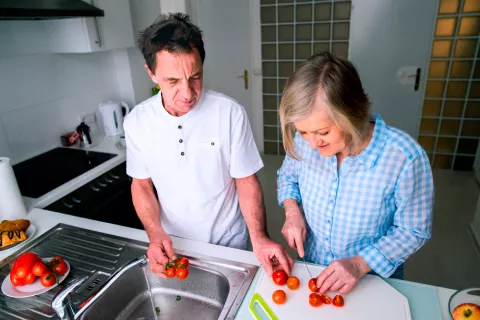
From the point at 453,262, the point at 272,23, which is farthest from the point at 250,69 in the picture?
the point at 453,262

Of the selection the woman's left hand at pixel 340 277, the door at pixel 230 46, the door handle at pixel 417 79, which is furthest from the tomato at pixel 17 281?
the door handle at pixel 417 79

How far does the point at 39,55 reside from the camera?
6.52 ft

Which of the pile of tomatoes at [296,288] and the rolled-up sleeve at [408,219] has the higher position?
the rolled-up sleeve at [408,219]

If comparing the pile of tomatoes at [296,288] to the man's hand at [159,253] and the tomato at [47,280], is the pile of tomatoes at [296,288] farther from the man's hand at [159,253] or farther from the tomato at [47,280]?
the tomato at [47,280]

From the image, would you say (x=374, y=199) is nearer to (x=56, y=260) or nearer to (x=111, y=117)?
(x=56, y=260)

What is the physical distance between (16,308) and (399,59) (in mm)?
3417

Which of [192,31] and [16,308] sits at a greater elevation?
[192,31]

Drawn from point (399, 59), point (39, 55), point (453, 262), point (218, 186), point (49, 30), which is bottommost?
point (453, 262)

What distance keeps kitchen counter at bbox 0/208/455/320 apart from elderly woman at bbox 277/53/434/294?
0.09 m

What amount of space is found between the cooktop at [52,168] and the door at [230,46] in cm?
158

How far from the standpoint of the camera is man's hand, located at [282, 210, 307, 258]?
1045 mm

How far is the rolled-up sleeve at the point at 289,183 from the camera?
1164mm

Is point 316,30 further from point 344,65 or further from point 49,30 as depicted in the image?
point 344,65

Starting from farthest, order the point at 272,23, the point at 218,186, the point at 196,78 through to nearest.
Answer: the point at 272,23, the point at 218,186, the point at 196,78
